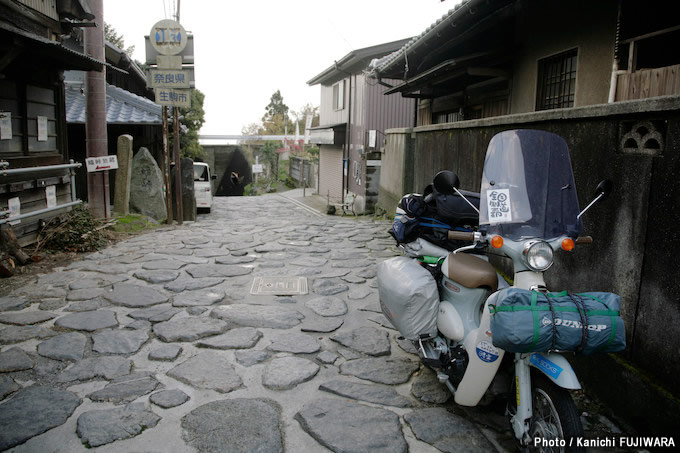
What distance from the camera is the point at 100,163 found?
11625 mm

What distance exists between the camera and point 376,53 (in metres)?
22.3

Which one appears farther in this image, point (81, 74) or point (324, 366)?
point (81, 74)

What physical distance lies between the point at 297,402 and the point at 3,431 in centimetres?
218

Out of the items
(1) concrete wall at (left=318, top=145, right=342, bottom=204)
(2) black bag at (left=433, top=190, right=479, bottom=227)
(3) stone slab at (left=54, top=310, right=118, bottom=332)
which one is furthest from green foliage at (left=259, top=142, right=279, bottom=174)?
(2) black bag at (left=433, top=190, right=479, bottom=227)

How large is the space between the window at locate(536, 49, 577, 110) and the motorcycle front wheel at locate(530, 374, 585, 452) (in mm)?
6714

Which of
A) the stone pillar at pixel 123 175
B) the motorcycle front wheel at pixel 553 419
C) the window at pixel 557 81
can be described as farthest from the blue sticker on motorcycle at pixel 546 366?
the stone pillar at pixel 123 175

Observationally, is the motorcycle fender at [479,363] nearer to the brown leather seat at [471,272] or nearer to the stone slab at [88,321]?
the brown leather seat at [471,272]

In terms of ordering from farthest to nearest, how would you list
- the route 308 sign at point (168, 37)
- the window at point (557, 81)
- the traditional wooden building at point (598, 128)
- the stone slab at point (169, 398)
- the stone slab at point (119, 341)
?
the route 308 sign at point (168, 37) < the window at point (557, 81) < the stone slab at point (119, 341) < the stone slab at point (169, 398) < the traditional wooden building at point (598, 128)

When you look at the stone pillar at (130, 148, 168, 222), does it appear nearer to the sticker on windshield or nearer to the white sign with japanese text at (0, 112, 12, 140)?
the white sign with japanese text at (0, 112, 12, 140)

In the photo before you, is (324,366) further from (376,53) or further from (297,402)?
(376,53)

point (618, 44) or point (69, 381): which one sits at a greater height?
point (618, 44)

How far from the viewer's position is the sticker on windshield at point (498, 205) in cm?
321

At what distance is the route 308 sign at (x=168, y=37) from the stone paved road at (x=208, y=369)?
7285 millimetres

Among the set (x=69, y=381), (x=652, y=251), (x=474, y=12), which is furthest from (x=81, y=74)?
(x=652, y=251)
